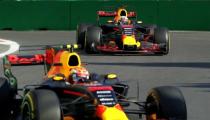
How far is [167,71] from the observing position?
1453cm

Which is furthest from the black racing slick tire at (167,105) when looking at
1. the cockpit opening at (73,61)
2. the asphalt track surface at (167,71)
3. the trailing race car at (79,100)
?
the cockpit opening at (73,61)

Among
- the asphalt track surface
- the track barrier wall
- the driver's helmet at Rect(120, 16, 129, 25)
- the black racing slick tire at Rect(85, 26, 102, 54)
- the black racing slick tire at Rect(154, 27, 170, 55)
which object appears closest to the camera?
the asphalt track surface

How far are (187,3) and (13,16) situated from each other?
28.9 feet

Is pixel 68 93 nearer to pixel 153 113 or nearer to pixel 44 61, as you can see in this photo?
pixel 153 113

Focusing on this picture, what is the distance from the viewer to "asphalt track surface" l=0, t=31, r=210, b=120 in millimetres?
10700

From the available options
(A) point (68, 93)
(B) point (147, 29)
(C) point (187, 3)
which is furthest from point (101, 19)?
(A) point (68, 93)

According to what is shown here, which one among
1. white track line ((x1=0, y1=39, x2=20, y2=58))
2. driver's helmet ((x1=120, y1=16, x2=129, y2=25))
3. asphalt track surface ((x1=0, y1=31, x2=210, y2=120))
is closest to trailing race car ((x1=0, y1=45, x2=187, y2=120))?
asphalt track surface ((x1=0, y1=31, x2=210, y2=120))

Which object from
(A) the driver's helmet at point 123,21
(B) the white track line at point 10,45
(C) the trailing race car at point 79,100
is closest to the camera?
(C) the trailing race car at point 79,100

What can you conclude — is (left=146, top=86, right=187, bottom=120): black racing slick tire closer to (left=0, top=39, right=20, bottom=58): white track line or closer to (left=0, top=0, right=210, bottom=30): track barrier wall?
(left=0, top=39, right=20, bottom=58): white track line

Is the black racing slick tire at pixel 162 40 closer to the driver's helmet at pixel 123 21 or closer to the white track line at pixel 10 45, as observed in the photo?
the driver's helmet at pixel 123 21

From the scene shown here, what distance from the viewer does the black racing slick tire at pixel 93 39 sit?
17.4 metres

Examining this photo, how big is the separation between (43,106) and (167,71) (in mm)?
8401

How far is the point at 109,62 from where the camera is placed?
1612 cm

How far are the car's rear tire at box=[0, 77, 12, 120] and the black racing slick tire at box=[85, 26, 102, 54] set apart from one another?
898 cm
